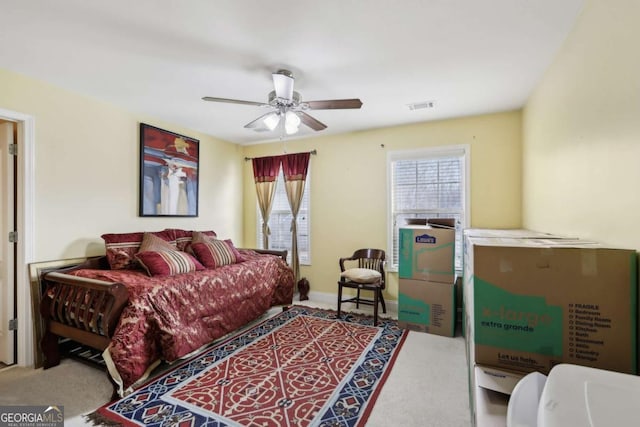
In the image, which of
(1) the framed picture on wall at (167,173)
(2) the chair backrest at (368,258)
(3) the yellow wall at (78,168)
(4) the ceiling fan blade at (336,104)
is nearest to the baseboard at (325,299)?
(2) the chair backrest at (368,258)

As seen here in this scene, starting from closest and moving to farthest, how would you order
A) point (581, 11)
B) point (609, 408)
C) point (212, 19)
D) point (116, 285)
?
point (609, 408)
point (581, 11)
point (212, 19)
point (116, 285)

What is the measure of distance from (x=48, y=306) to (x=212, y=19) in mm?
2691

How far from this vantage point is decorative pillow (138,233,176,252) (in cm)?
299

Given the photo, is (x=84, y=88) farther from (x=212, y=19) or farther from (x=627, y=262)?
(x=627, y=262)

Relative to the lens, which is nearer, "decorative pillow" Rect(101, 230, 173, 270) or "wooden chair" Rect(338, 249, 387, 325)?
"decorative pillow" Rect(101, 230, 173, 270)

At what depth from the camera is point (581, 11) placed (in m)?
1.66

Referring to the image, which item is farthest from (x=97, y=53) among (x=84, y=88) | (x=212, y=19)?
(x=212, y=19)

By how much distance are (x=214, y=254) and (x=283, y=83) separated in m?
2.06

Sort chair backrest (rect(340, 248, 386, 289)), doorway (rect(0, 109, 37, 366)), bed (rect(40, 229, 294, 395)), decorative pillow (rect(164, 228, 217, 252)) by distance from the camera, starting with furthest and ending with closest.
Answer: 1. chair backrest (rect(340, 248, 386, 289))
2. decorative pillow (rect(164, 228, 217, 252))
3. doorway (rect(0, 109, 37, 366))
4. bed (rect(40, 229, 294, 395))

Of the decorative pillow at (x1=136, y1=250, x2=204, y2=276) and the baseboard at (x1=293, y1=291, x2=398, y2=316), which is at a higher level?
the decorative pillow at (x1=136, y1=250, x2=204, y2=276)

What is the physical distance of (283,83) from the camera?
87.6 inches

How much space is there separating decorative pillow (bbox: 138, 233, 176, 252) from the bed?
10cm

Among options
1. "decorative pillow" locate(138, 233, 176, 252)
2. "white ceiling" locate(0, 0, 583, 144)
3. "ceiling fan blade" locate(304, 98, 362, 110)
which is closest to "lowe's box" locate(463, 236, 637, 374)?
"white ceiling" locate(0, 0, 583, 144)

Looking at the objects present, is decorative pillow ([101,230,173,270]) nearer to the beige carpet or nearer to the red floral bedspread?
the red floral bedspread
